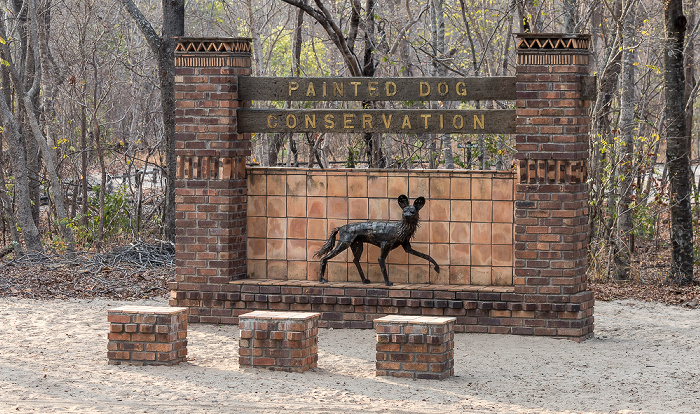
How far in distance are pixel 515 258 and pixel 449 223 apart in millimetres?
799

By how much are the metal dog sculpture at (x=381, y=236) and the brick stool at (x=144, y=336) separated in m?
2.22

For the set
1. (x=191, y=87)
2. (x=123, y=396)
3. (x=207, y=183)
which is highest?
(x=191, y=87)

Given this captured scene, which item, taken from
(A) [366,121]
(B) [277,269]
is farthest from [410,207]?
(B) [277,269]

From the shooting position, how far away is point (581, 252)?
8.82m

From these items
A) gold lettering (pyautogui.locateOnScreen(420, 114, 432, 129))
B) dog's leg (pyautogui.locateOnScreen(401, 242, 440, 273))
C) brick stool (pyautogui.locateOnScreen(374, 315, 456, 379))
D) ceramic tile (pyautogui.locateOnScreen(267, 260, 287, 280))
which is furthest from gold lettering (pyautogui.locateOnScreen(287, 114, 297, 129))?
brick stool (pyautogui.locateOnScreen(374, 315, 456, 379))

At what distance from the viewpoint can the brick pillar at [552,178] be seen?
28.0 ft

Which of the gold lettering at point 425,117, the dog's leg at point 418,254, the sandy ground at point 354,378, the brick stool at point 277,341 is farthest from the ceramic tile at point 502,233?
the brick stool at point 277,341

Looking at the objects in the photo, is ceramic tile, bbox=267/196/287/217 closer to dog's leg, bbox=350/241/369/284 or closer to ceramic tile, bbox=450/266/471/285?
dog's leg, bbox=350/241/369/284

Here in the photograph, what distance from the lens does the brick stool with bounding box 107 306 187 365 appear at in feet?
23.9

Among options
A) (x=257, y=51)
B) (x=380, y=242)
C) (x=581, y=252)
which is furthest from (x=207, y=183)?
(x=257, y=51)

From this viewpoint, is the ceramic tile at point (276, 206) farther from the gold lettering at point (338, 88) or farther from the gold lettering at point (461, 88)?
the gold lettering at point (461, 88)

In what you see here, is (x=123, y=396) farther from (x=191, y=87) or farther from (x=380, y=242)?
(x=191, y=87)

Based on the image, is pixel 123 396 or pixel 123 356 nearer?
pixel 123 396

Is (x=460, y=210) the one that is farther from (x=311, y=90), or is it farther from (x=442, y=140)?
(x=442, y=140)
